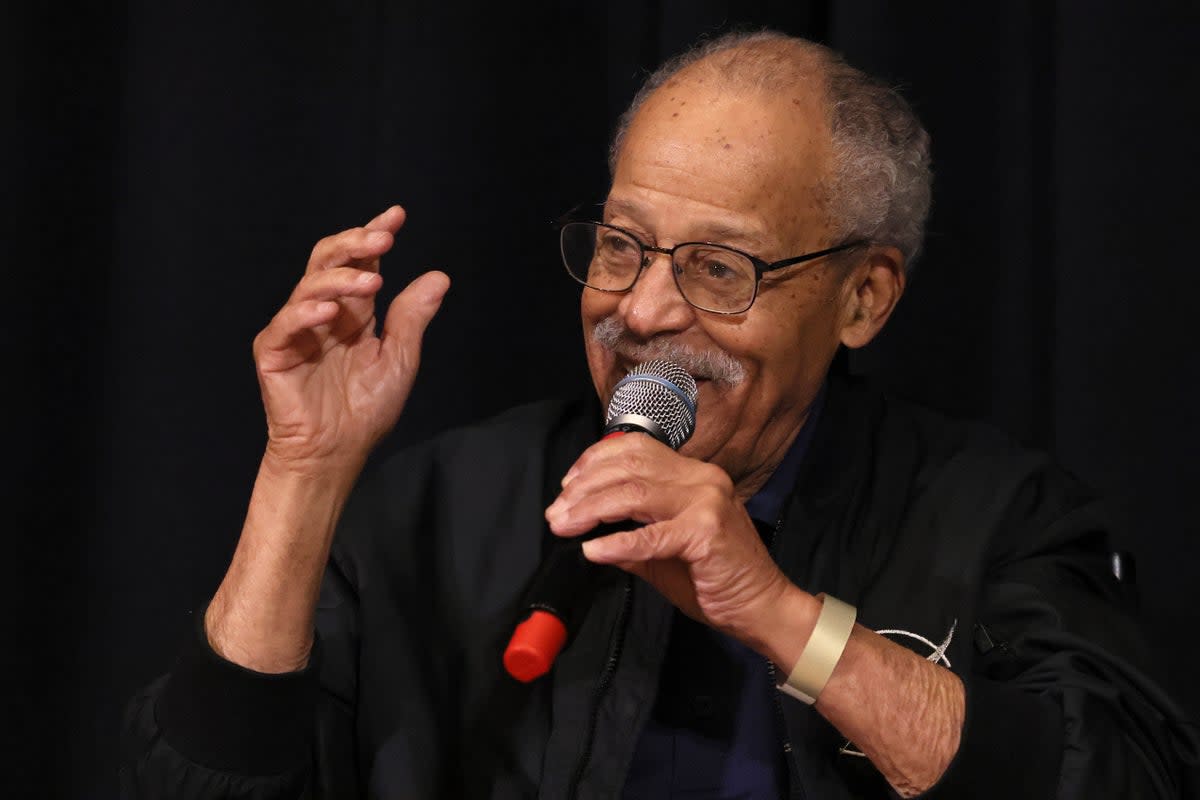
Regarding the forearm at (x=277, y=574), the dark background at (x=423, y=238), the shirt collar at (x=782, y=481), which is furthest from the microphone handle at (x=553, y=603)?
the dark background at (x=423, y=238)

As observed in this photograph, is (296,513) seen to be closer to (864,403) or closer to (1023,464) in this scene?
(864,403)

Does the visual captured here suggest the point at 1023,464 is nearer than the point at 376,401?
No

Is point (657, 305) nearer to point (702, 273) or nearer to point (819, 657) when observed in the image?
point (702, 273)

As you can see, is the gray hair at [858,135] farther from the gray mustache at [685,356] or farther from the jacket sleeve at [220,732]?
the jacket sleeve at [220,732]

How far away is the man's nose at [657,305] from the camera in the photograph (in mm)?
1703

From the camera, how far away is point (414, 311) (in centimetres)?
165

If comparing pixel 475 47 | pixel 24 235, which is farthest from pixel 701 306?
pixel 24 235

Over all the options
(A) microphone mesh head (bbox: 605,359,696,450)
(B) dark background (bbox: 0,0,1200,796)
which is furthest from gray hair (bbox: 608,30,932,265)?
(A) microphone mesh head (bbox: 605,359,696,450)

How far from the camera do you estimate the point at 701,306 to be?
1.71m

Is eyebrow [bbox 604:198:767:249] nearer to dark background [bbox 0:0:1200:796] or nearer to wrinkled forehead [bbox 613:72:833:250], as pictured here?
wrinkled forehead [bbox 613:72:833:250]

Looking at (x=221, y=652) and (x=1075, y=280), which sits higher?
(x=1075, y=280)

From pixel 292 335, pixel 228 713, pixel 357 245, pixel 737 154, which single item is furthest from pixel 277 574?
pixel 737 154

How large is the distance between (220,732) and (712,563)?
565 mm

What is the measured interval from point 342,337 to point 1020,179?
115cm
